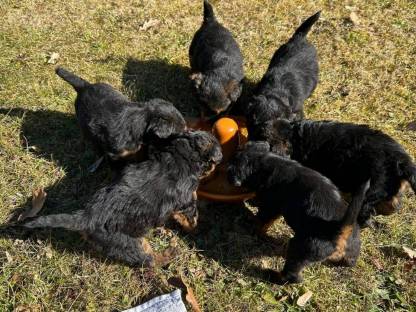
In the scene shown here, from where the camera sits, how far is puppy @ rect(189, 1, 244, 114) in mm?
5086

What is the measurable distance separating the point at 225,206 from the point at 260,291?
3.24 feet

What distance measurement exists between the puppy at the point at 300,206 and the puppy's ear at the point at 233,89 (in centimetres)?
108

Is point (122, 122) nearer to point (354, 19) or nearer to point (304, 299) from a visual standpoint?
point (304, 299)

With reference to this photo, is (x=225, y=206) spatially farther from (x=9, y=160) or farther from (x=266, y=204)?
(x=9, y=160)

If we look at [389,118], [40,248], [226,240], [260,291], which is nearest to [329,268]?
[260,291]

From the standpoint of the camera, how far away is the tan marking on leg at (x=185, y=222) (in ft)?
14.2

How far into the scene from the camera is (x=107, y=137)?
14.7 feet

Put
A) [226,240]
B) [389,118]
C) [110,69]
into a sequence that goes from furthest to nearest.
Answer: [110,69] → [389,118] → [226,240]

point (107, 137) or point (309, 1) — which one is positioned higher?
point (309, 1)

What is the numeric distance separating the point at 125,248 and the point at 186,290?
0.70 m

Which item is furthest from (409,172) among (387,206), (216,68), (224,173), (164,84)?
(164,84)

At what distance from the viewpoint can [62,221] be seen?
361cm

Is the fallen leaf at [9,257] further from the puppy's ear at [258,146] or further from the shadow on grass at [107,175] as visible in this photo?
Result: the puppy's ear at [258,146]

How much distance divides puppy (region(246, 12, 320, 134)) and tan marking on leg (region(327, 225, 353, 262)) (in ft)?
5.22
